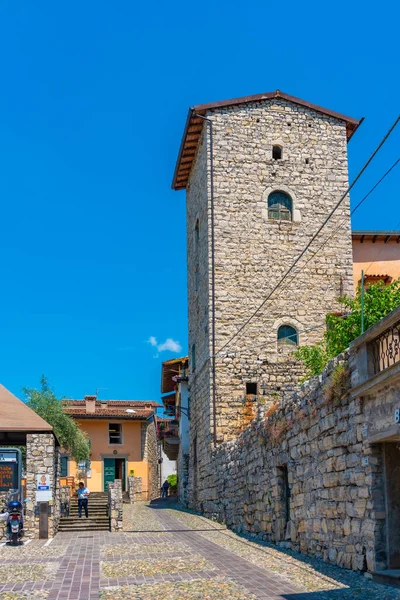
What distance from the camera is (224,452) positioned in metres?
20.1

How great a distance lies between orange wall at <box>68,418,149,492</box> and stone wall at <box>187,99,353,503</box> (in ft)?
53.7

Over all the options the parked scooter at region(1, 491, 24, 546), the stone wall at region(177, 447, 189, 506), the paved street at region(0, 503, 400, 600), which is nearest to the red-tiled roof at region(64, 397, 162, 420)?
the stone wall at region(177, 447, 189, 506)

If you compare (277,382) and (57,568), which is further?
(277,382)

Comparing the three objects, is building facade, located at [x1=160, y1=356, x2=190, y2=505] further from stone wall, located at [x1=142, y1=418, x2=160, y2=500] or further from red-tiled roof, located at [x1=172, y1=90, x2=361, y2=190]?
red-tiled roof, located at [x1=172, y1=90, x2=361, y2=190]

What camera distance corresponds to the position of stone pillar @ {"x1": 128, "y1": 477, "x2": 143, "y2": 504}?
34.4 meters

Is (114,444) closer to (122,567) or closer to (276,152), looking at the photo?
(276,152)

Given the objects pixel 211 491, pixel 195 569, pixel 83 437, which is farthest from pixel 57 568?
pixel 83 437

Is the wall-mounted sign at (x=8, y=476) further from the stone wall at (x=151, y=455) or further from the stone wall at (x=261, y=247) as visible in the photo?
the stone wall at (x=151, y=455)

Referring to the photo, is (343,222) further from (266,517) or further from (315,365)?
(266,517)

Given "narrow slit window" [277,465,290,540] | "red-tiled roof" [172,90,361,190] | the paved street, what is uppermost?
"red-tiled roof" [172,90,361,190]

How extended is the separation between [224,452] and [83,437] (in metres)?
19.1

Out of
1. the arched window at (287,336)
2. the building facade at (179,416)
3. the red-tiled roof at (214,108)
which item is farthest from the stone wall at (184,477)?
the red-tiled roof at (214,108)

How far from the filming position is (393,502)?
895 cm

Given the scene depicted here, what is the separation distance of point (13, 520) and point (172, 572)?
642 cm
